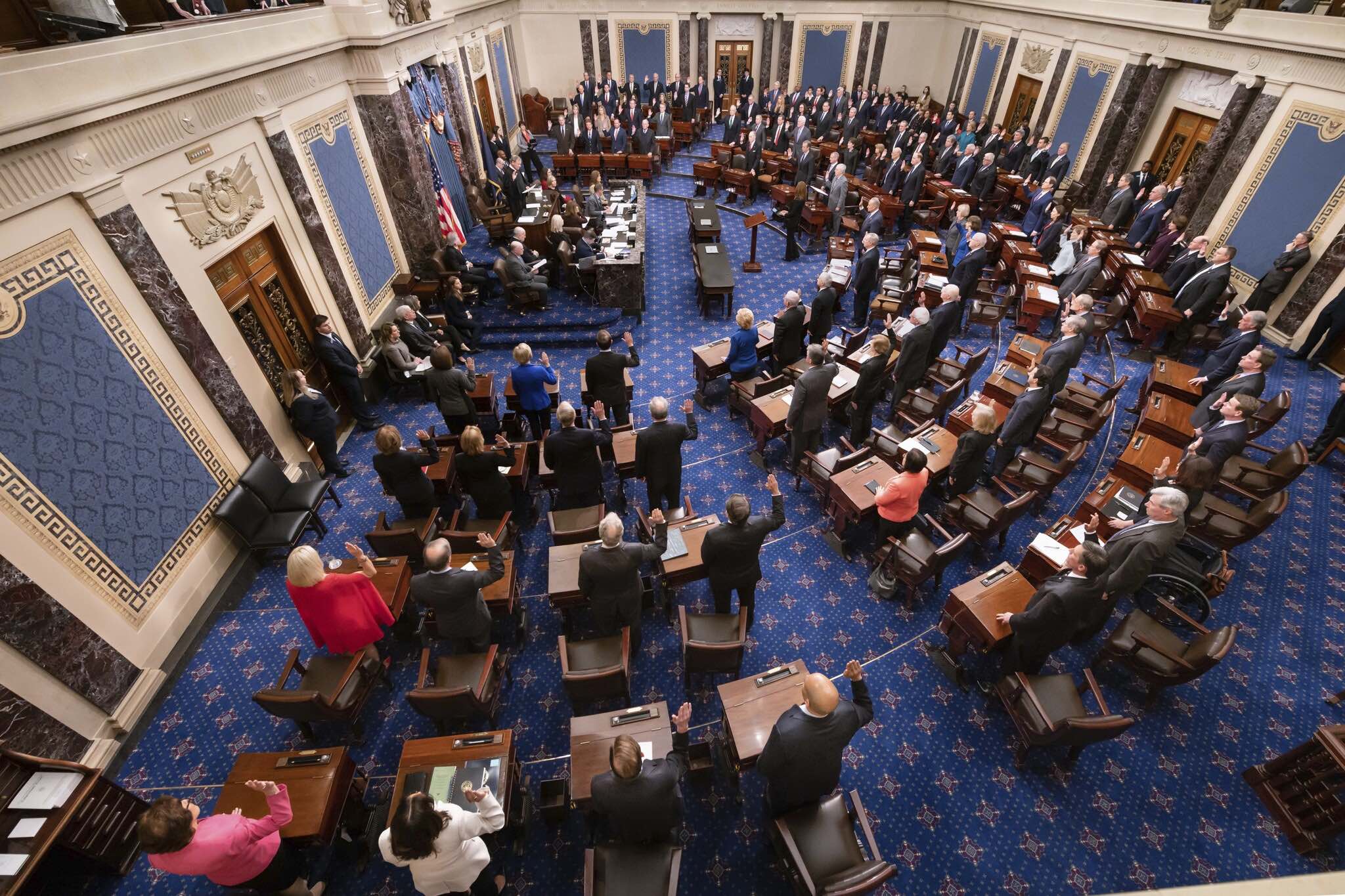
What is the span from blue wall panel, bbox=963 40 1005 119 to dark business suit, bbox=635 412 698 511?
56.7 ft

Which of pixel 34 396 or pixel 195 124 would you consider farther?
pixel 195 124

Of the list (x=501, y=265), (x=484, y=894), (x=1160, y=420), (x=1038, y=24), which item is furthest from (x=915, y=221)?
(x=484, y=894)

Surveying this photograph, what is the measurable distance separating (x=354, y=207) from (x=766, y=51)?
Answer: 16035mm

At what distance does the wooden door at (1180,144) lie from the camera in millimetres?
10624

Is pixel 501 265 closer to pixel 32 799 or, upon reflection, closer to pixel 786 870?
pixel 32 799

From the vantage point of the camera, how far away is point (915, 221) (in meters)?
12.5

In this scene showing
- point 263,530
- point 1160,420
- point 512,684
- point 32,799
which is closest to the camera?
point 32,799

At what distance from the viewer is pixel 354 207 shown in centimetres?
816

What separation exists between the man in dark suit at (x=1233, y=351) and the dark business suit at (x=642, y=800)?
23.4 ft

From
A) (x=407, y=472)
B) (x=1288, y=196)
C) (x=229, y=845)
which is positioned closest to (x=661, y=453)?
(x=407, y=472)

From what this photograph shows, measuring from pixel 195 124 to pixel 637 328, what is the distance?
5772mm

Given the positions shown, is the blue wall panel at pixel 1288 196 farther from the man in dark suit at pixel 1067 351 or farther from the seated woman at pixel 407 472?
the seated woman at pixel 407 472

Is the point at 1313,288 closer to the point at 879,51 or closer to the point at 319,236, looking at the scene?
the point at 319,236

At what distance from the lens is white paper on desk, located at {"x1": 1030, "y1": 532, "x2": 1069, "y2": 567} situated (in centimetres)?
461
